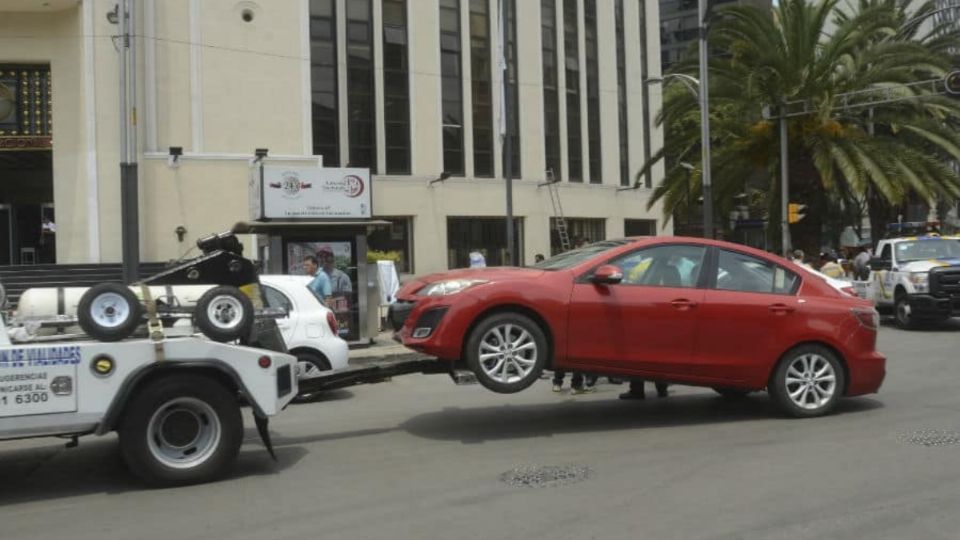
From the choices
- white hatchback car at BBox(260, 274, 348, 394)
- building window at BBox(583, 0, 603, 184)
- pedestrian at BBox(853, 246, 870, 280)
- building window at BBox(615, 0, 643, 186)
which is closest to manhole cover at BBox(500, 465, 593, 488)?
white hatchback car at BBox(260, 274, 348, 394)

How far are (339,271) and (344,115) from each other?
1730 cm

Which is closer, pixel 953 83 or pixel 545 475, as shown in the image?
pixel 545 475

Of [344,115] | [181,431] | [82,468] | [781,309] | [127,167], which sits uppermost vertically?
[344,115]

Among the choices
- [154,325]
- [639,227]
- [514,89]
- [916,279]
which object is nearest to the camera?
[154,325]

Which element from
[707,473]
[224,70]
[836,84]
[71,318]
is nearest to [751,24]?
[836,84]

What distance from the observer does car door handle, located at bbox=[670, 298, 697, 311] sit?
7.69 metres

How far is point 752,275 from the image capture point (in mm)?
8117

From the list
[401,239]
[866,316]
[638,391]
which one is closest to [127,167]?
[401,239]

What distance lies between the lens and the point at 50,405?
5.76 m

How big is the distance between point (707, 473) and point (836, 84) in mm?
21358

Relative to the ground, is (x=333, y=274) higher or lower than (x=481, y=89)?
lower

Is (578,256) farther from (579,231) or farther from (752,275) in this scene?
(579,231)

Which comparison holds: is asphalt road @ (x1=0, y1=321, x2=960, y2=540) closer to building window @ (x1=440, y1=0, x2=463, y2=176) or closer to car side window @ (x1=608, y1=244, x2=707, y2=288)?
car side window @ (x1=608, y1=244, x2=707, y2=288)

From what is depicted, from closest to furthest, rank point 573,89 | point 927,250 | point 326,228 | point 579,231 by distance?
point 326,228, point 927,250, point 573,89, point 579,231
